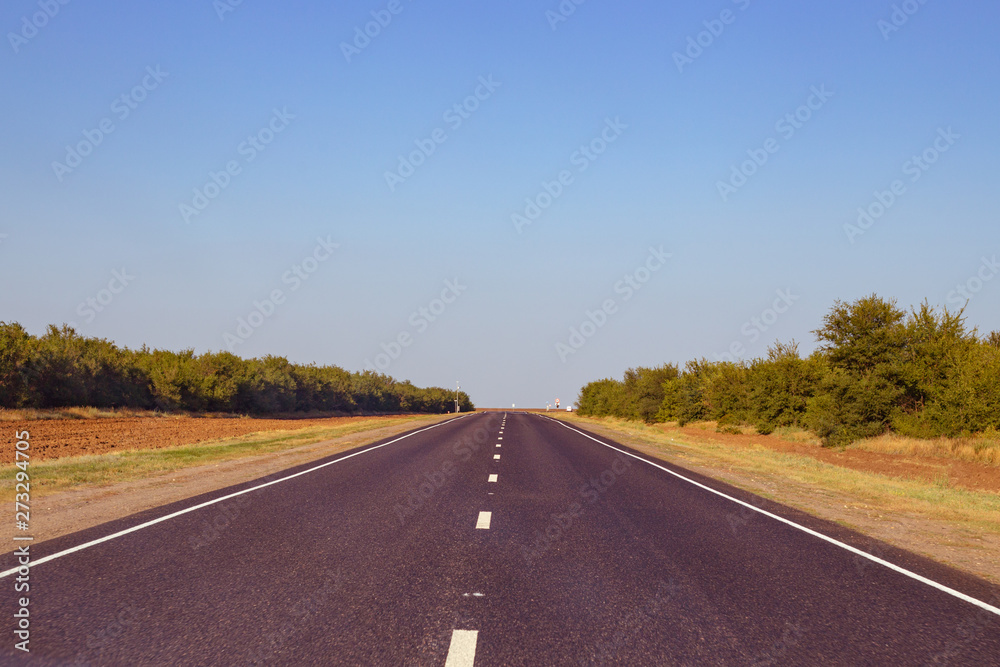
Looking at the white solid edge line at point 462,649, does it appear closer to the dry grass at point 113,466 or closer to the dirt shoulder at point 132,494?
the dirt shoulder at point 132,494

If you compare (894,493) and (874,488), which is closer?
(894,493)

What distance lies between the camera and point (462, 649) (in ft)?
14.9

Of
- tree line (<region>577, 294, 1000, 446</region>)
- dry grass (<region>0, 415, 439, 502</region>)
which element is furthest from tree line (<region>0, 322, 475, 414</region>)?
tree line (<region>577, 294, 1000, 446</region>)

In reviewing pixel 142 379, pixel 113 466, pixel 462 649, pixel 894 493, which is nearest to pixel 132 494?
pixel 113 466

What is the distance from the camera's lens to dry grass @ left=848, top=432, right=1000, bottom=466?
22734mm

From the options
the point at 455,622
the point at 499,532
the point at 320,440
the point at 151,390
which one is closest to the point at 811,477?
the point at 499,532

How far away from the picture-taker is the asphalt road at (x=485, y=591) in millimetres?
4637

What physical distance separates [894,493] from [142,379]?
2400 inches

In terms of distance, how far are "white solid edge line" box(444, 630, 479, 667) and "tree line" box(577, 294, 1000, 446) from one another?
25.6 m

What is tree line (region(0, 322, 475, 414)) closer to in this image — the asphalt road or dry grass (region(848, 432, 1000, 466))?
the asphalt road

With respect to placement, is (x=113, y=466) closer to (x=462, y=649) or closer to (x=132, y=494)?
(x=132, y=494)

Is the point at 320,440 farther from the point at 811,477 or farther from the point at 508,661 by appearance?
the point at 508,661

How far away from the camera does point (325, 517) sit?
388 inches

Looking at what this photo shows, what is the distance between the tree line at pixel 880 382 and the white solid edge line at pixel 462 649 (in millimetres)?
25597
